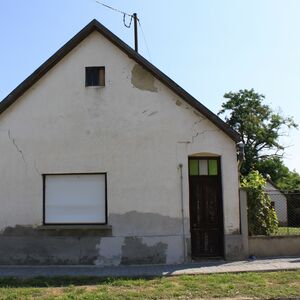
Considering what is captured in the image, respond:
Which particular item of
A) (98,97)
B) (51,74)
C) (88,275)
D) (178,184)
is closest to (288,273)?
(178,184)

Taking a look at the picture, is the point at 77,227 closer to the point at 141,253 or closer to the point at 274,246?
the point at 141,253

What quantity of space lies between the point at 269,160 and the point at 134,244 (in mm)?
46776

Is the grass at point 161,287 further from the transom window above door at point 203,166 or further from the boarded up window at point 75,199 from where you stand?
the transom window above door at point 203,166

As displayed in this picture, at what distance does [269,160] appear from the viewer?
57781 millimetres

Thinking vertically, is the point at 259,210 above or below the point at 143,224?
above

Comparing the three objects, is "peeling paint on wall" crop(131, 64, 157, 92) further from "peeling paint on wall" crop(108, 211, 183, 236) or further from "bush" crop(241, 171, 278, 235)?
"bush" crop(241, 171, 278, 235)

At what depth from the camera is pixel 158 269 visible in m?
12.4

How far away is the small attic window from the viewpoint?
13.8 meters

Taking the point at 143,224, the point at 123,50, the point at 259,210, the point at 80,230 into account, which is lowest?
the point at 80,230

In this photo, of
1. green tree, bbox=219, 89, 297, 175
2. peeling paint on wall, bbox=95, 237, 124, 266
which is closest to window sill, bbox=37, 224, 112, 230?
peeling paint on wall, bbox=95, 237, 124, 266

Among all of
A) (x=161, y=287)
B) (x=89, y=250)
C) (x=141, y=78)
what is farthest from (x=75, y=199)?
(x=161, y=287)

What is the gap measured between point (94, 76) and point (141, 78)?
132cm

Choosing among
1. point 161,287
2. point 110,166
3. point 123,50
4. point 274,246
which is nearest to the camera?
point 161,287

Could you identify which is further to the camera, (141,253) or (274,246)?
(274,246)
